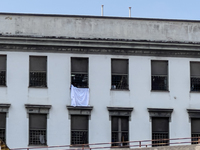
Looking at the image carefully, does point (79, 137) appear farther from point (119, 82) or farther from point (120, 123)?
point (119, 82)

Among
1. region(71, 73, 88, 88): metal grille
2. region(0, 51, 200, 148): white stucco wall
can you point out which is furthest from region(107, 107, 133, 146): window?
region(71, 73, 88, 88): metal grille

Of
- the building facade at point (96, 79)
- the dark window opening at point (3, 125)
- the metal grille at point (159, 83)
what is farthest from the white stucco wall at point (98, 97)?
the metal grille at point (159, 83)

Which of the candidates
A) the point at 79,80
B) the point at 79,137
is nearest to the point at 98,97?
the point at 79,80

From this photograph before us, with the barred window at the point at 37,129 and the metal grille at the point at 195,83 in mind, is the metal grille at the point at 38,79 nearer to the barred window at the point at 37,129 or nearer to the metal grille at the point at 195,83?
the barred window at the point at 37,129

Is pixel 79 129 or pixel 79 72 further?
pixel 79 72

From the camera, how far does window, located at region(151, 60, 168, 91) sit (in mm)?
42375

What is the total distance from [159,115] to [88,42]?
20.7 ft

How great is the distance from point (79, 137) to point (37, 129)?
102 inches

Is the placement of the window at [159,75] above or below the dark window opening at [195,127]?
above

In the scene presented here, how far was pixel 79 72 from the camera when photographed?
41.6 metres

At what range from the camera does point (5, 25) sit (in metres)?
41.8

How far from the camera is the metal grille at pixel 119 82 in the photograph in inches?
1651

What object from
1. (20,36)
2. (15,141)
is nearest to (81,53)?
(20,36)

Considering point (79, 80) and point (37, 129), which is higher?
point (79, 80)
